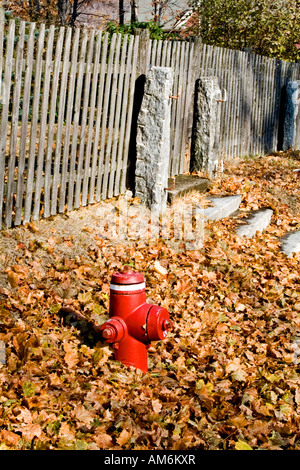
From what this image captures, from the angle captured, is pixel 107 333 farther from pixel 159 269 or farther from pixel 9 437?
pixel 159 269

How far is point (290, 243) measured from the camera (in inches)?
256

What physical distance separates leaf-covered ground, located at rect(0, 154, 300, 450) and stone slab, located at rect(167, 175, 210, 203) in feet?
2.37

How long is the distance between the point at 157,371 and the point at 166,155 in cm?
334

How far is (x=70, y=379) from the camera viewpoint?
341 centimetres

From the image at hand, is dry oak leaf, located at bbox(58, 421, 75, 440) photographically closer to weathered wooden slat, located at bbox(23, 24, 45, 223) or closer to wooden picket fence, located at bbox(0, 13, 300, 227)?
wooden picket fence, located at bbox(0, 13, 300, 227)

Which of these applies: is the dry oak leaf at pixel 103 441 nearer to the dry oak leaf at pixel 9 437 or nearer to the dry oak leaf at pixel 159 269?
the dry oak leaf at pixel 9 437

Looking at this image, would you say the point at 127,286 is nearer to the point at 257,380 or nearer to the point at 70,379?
the point at 70,379

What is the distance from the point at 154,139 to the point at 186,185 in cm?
99

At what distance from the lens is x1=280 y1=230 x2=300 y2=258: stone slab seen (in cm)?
629

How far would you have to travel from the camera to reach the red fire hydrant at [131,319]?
11.5 feet

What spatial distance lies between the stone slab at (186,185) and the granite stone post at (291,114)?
4.62 metres

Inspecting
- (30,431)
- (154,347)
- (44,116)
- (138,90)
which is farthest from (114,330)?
(138,90)

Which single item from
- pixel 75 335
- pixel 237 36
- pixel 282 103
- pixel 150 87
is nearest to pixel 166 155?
pixel 150 87
